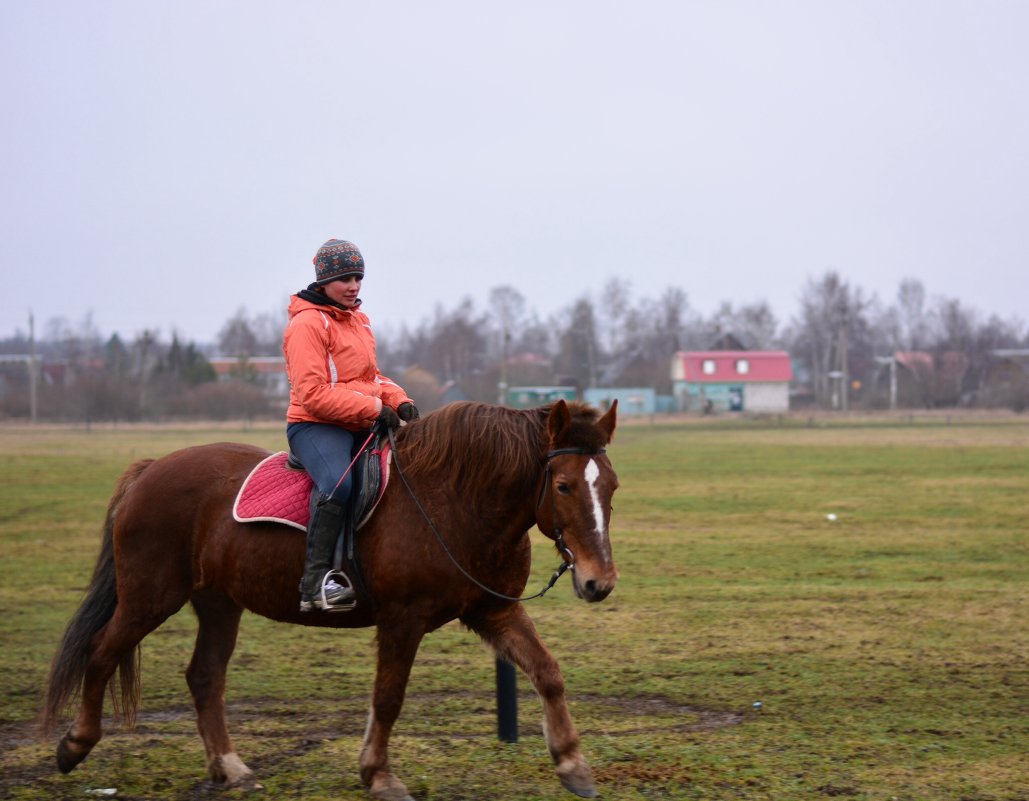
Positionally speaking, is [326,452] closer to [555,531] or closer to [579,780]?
[555,531]

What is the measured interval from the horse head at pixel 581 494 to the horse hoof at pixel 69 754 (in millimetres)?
2974

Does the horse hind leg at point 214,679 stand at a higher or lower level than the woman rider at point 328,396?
lower

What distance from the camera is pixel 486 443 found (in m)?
5.75

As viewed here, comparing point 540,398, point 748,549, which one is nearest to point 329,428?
point 748,549

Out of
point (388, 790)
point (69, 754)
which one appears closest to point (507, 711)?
point (388, 790)

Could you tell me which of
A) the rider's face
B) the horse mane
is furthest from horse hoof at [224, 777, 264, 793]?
the rider's face

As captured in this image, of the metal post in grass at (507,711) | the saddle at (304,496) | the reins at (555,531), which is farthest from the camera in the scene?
the metal post in grass at (507,711)

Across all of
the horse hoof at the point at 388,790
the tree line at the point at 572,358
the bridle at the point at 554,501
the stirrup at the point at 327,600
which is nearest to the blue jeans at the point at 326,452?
the stirrup at the point at 327,600

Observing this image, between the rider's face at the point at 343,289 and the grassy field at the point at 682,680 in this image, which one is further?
the grassy field at the point at 682,680

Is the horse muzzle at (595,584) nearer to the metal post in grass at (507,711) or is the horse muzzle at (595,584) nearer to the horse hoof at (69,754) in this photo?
the metal post in grass at (507,711)

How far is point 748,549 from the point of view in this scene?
52.9ft

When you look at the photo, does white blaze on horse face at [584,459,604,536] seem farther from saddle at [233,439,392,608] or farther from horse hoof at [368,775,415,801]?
horse hoof at [368,775,415,801]

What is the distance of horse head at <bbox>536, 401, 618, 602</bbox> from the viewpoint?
5246mm

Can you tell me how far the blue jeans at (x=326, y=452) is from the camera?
225 inches
